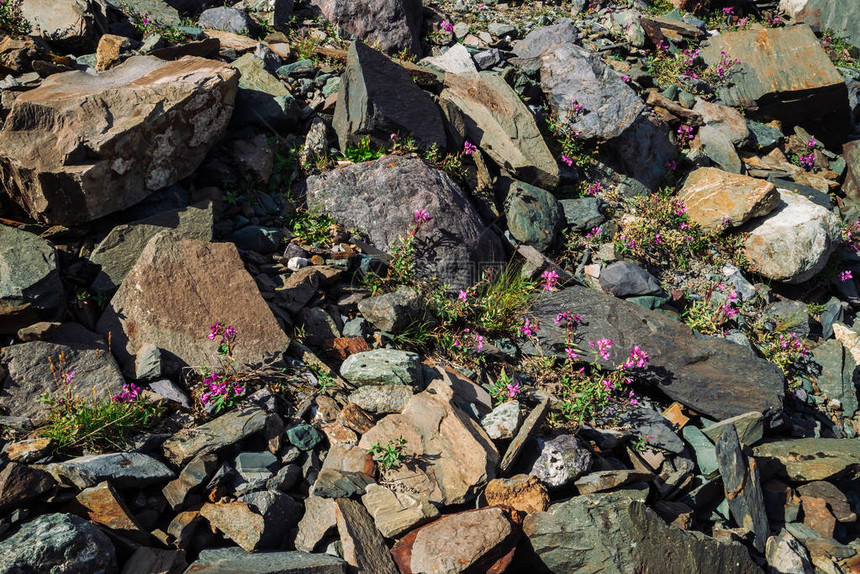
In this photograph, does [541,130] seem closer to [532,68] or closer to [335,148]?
[532,68]

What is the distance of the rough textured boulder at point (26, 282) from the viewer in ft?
13.1

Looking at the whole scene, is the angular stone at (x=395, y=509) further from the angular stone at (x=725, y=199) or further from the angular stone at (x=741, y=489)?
the angular stone at (x=725, y=199)

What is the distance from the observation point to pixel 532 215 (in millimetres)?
7145

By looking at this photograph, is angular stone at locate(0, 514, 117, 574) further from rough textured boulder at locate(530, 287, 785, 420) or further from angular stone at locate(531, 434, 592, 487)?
rough textured boulder at locate(530, 287, 785, 420)

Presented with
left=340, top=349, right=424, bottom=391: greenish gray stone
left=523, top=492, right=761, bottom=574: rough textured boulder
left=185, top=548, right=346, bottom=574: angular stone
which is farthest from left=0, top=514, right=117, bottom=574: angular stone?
left=523, top=492, right=761, bottom=574: rough textured boulder

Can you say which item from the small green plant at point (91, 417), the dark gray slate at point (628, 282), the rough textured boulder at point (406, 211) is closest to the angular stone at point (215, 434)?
the small green plant at point (91, 417)

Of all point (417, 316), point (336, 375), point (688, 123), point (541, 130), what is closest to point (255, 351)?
point (336, 375)

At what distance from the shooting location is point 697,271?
25.0 feet

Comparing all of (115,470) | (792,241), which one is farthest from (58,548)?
(792,241)

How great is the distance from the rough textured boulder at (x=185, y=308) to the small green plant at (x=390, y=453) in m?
1.25

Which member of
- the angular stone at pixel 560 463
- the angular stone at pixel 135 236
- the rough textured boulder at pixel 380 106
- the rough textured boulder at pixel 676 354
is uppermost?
the rough textured boulder at pixel 380 106

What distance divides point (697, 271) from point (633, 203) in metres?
1.31

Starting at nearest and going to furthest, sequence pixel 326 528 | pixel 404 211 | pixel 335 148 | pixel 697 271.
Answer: pixel 326 528, pixel 404 211, pixel 335 148, pixel 697 271

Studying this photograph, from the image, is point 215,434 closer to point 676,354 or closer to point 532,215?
point 676,354
